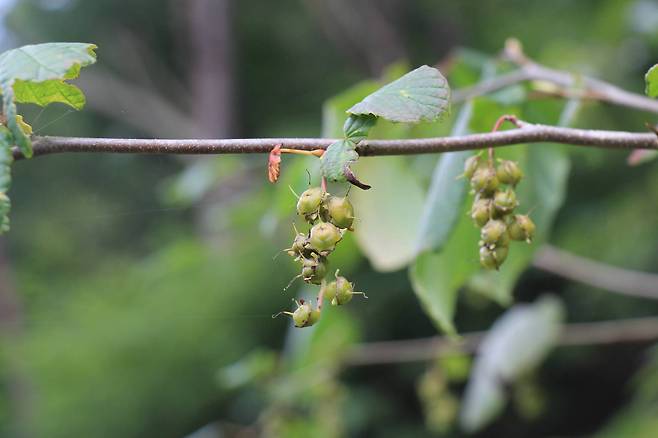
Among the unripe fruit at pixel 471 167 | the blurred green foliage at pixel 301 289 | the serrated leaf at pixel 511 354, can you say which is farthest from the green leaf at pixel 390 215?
the serrated leaf at pixel 511 354

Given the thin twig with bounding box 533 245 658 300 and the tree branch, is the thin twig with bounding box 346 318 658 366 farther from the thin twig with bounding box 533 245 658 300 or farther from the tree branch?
the tree branch

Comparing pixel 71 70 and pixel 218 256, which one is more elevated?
pixel 218 256

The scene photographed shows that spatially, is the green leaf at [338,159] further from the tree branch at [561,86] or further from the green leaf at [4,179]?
the tree branch at [561,86]

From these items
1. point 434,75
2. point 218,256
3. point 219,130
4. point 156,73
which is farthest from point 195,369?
point 156,73

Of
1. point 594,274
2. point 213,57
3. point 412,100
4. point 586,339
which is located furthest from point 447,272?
point 213,57

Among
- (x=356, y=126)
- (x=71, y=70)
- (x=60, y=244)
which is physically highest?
(x=60, y=244)

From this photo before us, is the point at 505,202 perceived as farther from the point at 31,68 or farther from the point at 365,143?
the point at 31,68

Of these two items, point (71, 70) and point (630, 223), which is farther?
point (630, 223)

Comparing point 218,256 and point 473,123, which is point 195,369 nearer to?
point 218,256
